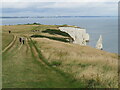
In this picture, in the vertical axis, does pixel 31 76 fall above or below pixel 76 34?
below

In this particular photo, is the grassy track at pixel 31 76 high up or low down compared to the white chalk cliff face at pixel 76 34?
down

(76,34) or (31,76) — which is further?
(76,34)

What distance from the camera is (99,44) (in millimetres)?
91938

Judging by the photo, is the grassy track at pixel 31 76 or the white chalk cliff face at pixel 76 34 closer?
the grassy track at pixel 31 76

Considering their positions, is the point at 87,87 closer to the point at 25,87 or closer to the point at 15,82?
the point at 25,87

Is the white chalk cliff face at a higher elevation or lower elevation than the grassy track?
higher

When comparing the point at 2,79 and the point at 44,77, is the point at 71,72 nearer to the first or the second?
the point at 44,77

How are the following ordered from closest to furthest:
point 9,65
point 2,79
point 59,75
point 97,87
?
point 97,87, point 2,79, point 59,75, point 9,65

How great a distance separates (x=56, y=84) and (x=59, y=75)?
253 cm

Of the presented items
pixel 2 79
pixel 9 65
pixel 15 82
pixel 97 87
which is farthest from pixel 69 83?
pixel 9 65

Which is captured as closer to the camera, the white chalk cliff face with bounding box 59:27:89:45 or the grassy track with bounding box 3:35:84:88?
the grassy track with bounding box 3:35:84:88

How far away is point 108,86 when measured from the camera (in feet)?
46.1

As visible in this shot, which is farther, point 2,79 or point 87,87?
point 2,79


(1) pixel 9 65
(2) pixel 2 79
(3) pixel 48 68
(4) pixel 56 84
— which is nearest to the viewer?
(4) pixel 56 84
